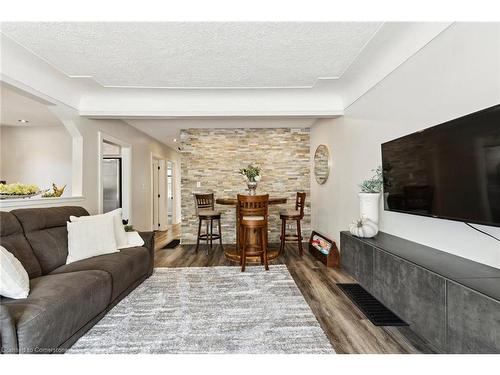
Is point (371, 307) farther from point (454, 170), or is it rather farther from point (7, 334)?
point (7, 334)

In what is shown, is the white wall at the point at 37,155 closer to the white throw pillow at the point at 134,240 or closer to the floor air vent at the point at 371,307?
the white throw pillow at the point at 134,240

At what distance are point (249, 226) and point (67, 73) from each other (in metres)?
2.87

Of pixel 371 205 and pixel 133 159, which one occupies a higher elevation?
pixel 133 159

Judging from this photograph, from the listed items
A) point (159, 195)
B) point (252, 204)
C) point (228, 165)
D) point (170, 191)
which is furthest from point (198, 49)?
point (170, 191)

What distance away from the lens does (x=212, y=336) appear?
191 centimetres

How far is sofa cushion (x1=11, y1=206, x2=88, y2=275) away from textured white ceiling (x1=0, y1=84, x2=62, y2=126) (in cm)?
163

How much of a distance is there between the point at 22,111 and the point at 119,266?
3693 mm

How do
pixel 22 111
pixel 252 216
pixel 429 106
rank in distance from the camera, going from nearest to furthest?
pixel 429 106 < pixel 252 216 < pixel 22 111

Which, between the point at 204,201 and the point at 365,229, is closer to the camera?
the point at 365,229

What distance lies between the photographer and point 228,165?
17.4 ft

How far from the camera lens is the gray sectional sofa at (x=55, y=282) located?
1.43 metres

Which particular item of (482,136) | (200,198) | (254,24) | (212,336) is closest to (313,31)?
(254,24)

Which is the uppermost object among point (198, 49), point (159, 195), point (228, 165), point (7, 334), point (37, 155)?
point (198, 49)

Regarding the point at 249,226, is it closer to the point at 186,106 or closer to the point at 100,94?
the point at 186,106
